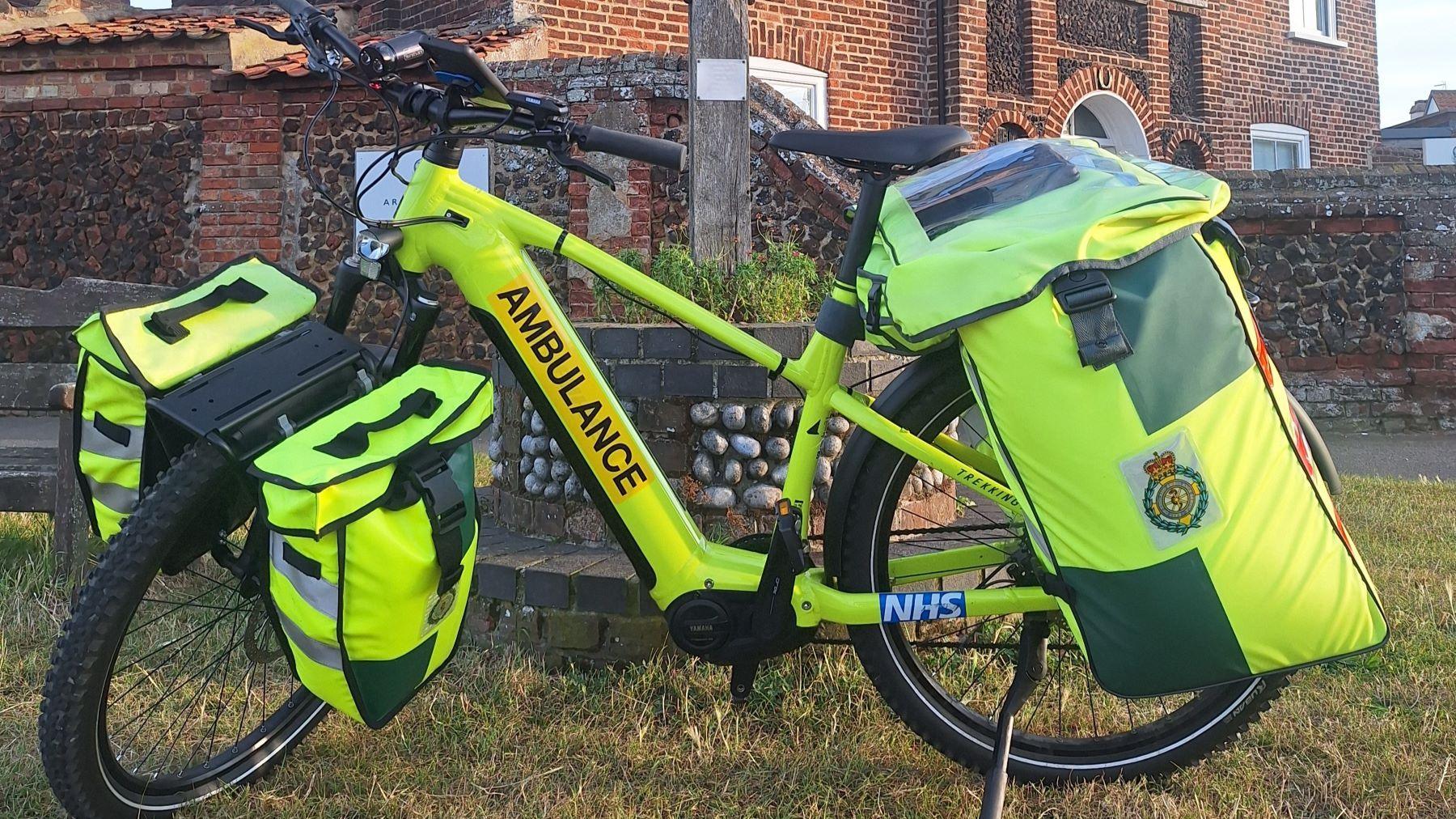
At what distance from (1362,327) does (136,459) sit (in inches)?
304

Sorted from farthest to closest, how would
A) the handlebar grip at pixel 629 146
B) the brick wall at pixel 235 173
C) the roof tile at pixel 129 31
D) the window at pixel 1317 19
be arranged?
1. the window at pixel 1317 19
2. the roof tile at pixel 129 31
3. the brick wall at pixel 235 173
4. the handlebar grip at pixel 629 146

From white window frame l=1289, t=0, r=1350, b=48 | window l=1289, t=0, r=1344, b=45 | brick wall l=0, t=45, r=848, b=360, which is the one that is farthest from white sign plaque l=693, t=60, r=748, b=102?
window l=1289, t=0, r=1344, b=45

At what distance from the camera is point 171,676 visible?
2748 millimetres

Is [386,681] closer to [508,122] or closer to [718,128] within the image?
[508,122]

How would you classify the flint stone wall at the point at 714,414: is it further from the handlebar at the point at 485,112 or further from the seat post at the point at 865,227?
the handlebar at the point at 485,112

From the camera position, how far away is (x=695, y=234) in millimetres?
3746

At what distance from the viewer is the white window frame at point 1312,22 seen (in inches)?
563

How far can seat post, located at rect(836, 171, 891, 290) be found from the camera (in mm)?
2229

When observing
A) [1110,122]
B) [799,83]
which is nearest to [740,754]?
[799,83]

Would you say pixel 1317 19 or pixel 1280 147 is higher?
pixel 1317 19

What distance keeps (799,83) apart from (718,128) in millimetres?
6947

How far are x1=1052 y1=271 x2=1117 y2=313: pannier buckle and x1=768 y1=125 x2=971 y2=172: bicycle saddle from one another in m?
0.39

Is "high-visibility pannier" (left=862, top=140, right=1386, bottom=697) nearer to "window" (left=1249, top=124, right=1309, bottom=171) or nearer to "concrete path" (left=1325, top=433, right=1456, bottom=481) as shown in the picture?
"concrete path" (left=1325, top=433, right=1456, bottom=481)

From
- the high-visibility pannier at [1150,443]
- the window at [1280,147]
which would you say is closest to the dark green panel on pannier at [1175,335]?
the high-visibility pannier at [1150,443]
